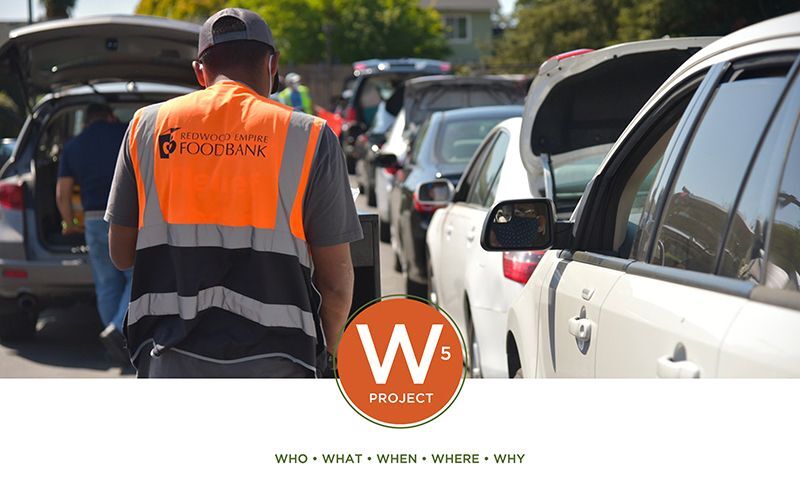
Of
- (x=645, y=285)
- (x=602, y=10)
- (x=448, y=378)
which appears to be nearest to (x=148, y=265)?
(x=448, y=378)

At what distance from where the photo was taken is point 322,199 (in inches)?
132

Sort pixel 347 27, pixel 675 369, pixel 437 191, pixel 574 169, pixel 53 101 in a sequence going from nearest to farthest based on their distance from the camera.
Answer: pixel 675 369 < pixel 574 169 < pixel 437 191 < pixel 53 101 < pixel 347 27

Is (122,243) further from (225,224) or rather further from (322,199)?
(322,199)

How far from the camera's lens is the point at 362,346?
2.81m

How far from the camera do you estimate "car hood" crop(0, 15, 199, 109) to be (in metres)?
7.47

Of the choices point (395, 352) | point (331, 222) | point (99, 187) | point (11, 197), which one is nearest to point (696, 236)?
point (395, 352)

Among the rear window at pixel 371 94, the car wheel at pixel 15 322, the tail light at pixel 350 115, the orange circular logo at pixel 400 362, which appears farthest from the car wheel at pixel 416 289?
the tail light at pixel 350 115

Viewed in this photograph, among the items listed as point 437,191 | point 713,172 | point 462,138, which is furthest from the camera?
point 462,138

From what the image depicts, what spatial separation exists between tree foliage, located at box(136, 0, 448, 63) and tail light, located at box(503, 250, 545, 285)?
59253 millimetres

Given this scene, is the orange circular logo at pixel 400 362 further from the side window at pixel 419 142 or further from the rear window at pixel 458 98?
the rear window at pixel 458 98

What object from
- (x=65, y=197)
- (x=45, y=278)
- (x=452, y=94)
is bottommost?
(x=45, y=278)

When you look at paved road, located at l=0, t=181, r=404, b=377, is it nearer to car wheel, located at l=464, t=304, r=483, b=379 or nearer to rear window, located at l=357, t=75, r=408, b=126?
car wheel, located at l=464, t=304, r=483, b=379

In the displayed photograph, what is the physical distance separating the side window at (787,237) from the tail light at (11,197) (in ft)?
23.9

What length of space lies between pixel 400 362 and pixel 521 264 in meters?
3.00
